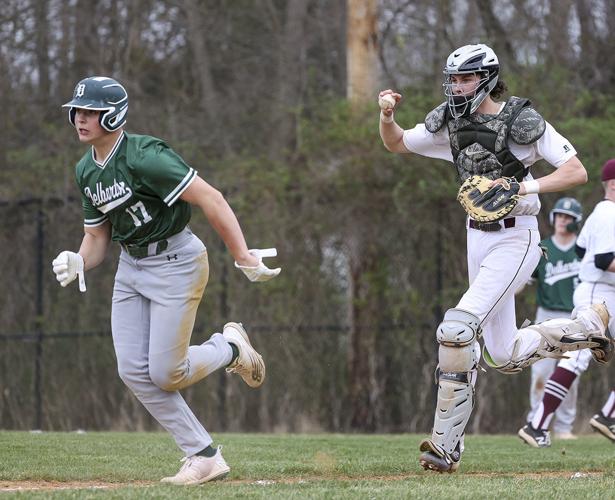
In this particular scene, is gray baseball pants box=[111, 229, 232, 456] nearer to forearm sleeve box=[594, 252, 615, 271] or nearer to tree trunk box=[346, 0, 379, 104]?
forearm sleeve box=[594, 252, 615, 271]

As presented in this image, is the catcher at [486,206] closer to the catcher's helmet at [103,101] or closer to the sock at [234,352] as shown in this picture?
the sock at [234,352]

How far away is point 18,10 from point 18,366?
24.1 feet

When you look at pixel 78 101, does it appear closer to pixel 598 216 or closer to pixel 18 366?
pixel 598 216

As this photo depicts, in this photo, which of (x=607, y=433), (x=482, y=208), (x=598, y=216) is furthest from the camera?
(x=607, y=433)

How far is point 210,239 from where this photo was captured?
14.5 metres

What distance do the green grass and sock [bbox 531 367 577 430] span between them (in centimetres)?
33

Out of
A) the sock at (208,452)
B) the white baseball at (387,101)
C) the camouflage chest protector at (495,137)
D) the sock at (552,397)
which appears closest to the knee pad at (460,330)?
the camouflage chest protector at (495,137)

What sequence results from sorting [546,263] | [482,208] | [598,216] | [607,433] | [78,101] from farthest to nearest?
[546,263]
[607,433]
[598,216]
[482,208]
[78,101]

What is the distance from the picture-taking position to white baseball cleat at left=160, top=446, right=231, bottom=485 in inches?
254

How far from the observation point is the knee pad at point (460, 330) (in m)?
6.98

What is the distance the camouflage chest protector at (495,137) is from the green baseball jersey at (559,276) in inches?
185

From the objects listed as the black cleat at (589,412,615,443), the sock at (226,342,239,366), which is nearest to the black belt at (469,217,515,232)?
the sock at (226,342,239,366)

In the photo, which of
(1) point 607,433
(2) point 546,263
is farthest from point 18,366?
(1) point 607,433

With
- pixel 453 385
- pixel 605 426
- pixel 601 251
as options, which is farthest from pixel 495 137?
pixel 605 426
